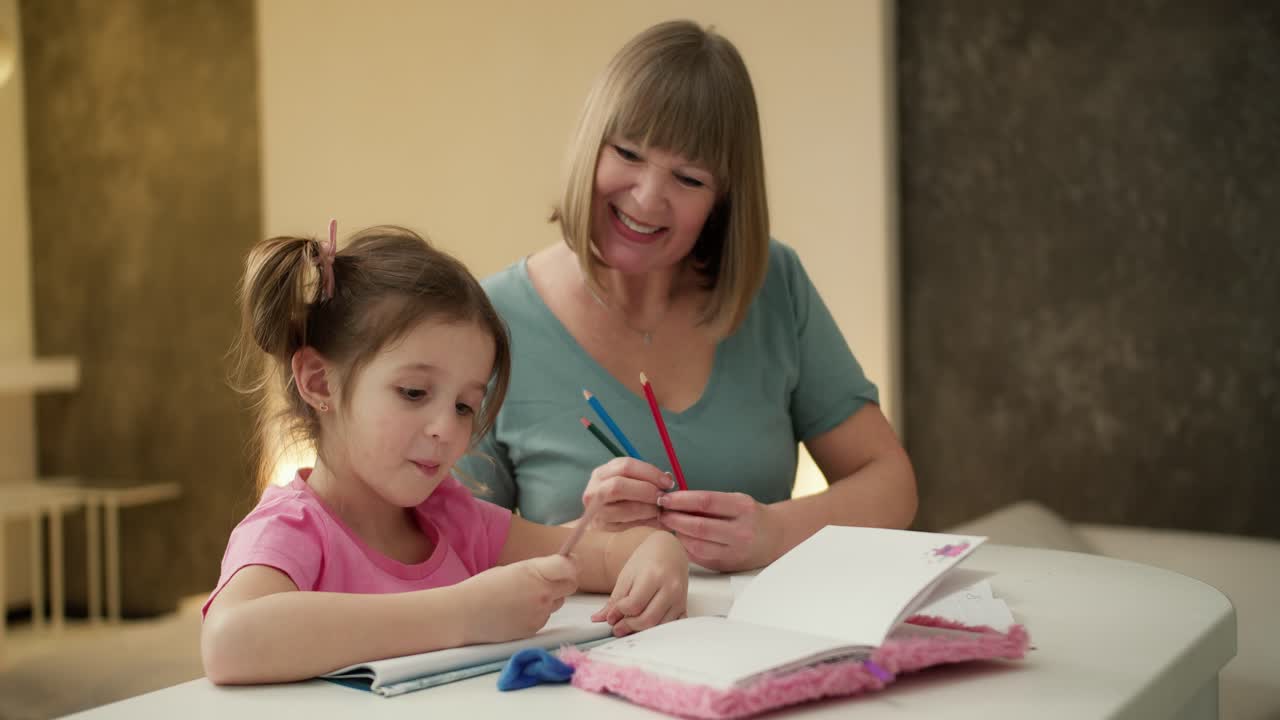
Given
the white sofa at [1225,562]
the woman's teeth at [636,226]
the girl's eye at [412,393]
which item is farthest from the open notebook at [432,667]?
the white sofa at [1225,562]

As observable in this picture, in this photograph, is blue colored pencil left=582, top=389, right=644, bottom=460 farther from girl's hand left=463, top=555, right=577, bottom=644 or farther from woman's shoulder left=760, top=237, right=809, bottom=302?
woman's shoulder left=760, top=237, right=809, bottom=302

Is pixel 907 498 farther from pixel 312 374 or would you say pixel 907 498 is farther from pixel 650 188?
pixel 312 374

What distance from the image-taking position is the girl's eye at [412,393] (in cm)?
109

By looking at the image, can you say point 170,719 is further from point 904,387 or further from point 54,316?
point 54,316

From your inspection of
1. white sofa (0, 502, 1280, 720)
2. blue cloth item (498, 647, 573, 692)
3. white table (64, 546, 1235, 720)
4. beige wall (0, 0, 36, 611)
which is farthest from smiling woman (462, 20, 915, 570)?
beige wall (0, 0, 36, 611)

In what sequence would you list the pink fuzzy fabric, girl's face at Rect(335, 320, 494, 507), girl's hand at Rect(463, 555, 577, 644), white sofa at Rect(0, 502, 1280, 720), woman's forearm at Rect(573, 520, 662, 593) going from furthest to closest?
white sofa at Rect(0, 502, 1280, 720) < woman's forearm at Rect(573, 520, 662, 593) < girl's face at Rect(335, 320, 494, 507) < girl's hand at Rect(463, 555, 577, 644) < the pink fuzzy fabric

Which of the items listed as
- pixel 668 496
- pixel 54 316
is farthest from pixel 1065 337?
pixel 54 316

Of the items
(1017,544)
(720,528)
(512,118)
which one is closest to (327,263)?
(720,528)

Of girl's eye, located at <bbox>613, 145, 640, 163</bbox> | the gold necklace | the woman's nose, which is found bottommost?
the gold necklace

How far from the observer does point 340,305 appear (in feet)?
3.67

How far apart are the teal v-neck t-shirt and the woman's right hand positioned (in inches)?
13.5

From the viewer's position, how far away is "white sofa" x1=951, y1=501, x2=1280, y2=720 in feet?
5.95

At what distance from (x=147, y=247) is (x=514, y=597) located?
3828 mm

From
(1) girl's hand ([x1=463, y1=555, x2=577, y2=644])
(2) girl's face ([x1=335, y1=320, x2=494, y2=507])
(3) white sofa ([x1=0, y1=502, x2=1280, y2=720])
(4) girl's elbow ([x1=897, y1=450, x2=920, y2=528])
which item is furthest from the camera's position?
(3) white sofa ([x1=0, y1=502, x2=1280, y2=720])
